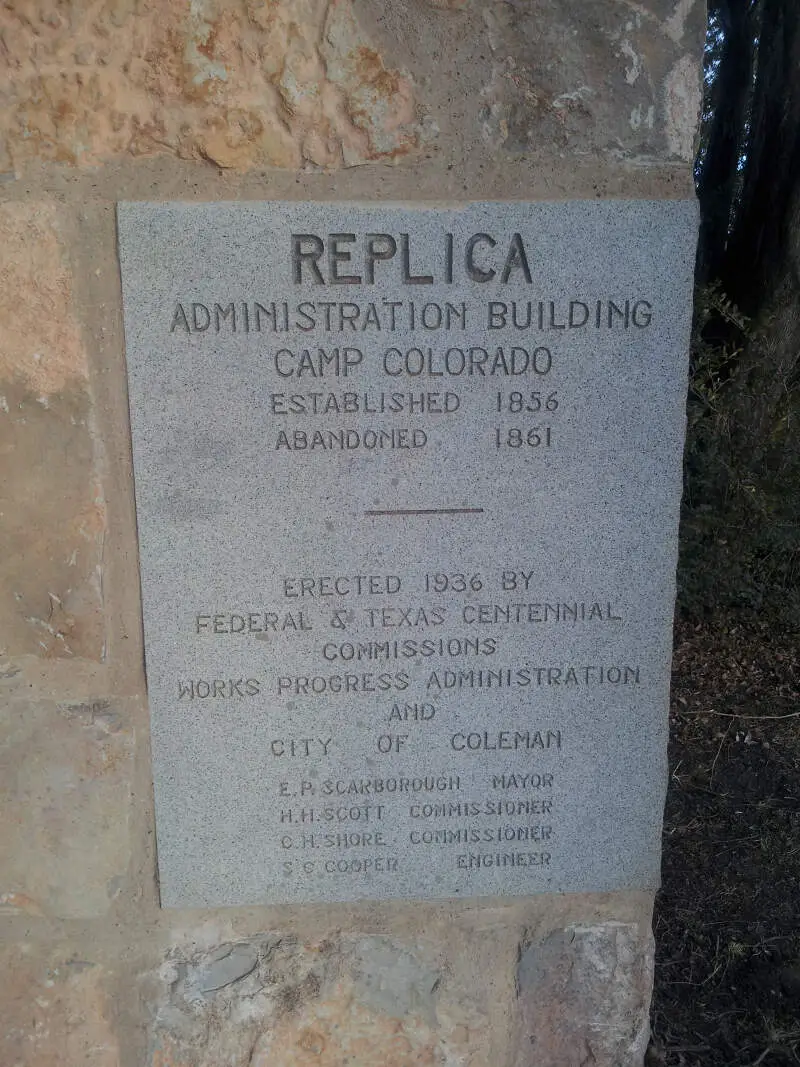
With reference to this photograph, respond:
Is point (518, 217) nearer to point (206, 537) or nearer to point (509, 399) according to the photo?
point (509, 399)

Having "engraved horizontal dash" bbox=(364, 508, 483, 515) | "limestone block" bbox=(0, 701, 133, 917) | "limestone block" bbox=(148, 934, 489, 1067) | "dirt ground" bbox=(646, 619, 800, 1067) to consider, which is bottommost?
"dirt ground" bbox=(646, 619, 800, 1067)

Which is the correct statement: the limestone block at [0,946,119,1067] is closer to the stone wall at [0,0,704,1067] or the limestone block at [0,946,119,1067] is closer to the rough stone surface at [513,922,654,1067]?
the stone wall at [0,0,704,1067]

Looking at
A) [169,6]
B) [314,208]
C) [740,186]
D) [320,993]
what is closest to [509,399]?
[314,208]

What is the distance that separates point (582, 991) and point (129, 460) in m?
1.46

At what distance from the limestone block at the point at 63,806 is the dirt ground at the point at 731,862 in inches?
65.9

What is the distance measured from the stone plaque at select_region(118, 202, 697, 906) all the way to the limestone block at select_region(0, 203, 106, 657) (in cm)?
11

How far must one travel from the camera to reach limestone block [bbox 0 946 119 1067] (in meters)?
1.73

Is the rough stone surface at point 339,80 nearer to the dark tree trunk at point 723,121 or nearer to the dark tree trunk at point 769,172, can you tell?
the dark tree trunk at point 769,172

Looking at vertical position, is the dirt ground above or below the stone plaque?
below

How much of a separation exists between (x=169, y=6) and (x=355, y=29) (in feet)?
1.00

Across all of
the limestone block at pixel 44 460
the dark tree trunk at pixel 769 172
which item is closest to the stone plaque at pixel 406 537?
the limestone block at pixel 44 460

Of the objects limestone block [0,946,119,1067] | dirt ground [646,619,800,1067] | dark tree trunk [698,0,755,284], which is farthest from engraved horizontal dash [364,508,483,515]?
dark tree trunk [698,0,755,284]

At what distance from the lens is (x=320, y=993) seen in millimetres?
1777

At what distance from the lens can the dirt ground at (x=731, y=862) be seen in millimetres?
2449
